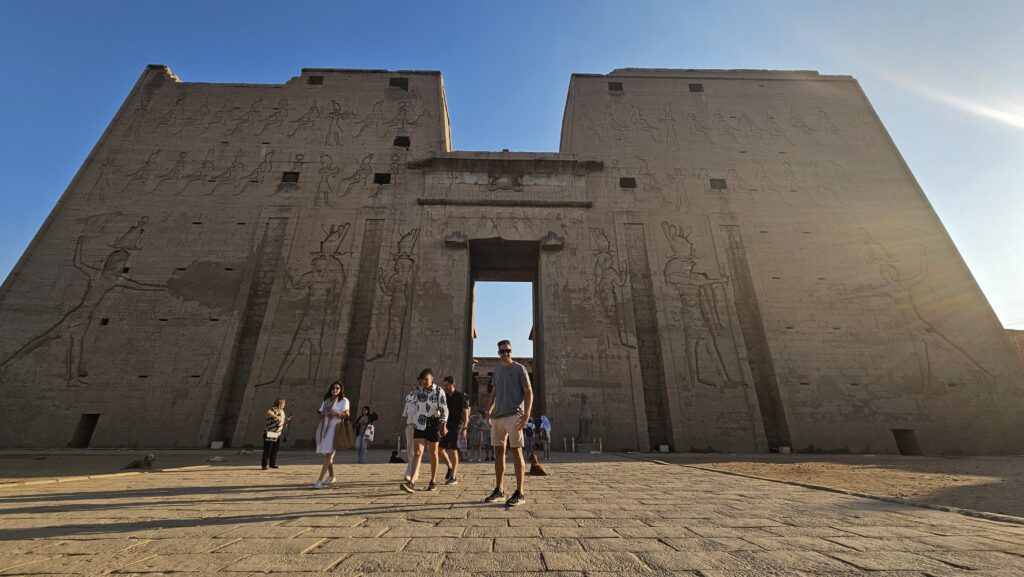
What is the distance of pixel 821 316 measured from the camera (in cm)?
1470

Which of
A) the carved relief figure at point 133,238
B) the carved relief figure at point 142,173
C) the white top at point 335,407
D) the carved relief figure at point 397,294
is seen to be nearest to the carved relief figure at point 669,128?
the carved relief figure at point 397,294

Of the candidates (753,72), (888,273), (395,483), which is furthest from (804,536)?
(753,72)

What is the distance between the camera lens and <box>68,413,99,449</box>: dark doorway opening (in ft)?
39.5

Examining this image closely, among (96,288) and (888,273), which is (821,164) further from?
(96,288)

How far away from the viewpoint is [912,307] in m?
14.9

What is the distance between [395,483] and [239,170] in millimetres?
16044

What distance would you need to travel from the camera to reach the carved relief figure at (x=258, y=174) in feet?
53.5

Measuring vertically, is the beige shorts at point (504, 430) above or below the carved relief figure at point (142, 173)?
below

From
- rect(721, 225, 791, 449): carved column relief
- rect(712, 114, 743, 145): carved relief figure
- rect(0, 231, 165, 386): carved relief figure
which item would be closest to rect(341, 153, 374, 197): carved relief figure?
rect(0, 231, 165, 386): carved relief figure

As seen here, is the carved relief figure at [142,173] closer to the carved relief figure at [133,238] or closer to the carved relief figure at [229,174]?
the carved relief figure at [133,238]

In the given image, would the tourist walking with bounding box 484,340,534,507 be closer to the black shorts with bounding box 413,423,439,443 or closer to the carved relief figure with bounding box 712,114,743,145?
the black shorts with bounding box 413,423,439,443

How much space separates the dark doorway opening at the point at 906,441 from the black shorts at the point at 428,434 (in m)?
15.3

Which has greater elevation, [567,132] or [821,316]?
[567,132]

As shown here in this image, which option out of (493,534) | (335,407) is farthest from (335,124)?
(493,534)
